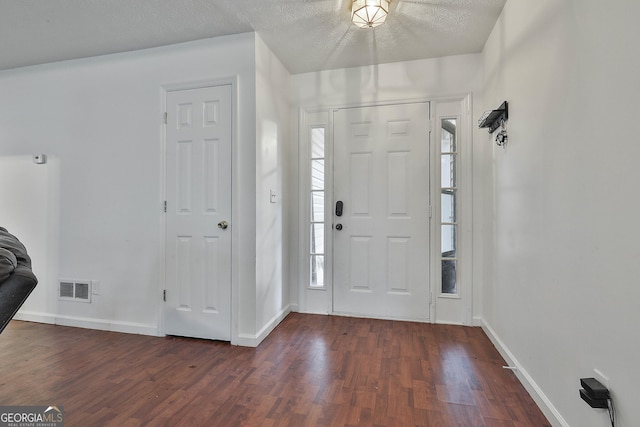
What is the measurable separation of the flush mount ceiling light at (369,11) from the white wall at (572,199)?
2.69 feet

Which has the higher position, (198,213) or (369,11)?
(369,11)

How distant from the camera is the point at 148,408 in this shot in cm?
159

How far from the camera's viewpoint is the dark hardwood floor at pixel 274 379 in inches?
60.2

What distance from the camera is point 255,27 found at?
229 centimetres

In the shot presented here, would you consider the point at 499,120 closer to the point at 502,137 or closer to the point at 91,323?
the point at 502,137

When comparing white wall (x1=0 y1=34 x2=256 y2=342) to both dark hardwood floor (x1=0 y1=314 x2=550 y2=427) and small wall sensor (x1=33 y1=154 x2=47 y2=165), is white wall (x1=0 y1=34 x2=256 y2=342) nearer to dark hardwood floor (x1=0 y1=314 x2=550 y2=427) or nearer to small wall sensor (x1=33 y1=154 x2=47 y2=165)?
small wall sensor (x1=33 y1=154 x2=47 y2=165)

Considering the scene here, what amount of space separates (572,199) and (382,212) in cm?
168

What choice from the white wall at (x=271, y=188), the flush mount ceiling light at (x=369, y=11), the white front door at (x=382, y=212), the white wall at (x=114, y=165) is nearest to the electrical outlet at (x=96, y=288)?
the white wall at (x=114, y=165)

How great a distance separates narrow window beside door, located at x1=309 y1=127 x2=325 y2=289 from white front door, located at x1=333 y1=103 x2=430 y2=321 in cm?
15

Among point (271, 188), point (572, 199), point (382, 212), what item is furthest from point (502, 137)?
point (271, 188)

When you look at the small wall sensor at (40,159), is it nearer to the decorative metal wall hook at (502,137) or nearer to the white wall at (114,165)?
the white wall at (114,165)

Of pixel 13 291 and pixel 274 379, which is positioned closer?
pixel 13 291

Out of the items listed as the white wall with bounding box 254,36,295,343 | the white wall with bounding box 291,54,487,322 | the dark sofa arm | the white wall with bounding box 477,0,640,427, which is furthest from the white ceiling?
the dark sofa arm

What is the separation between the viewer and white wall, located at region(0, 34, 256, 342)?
2.37 metres
